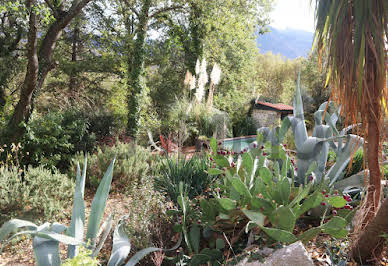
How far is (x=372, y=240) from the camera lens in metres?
1.57

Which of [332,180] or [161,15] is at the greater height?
[161,15]

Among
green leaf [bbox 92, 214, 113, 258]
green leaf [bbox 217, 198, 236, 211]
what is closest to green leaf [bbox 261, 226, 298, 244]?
green leaf [bbox 217, 198, 236, 211]

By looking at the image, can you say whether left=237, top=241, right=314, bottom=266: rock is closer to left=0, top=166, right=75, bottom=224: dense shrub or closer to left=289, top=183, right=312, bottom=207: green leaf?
left=289, top=183, right=312, bottom=207: green leaf

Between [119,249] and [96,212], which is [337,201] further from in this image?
[96,212]

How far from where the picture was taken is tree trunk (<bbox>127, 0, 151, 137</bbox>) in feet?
25.3

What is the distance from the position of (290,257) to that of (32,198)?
2829 mm

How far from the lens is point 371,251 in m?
1.61

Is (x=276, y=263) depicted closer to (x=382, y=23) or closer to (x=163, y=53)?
(x=382, y=23)

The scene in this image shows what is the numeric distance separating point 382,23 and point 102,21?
1282 cm

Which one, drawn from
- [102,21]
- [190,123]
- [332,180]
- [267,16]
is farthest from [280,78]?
[332,180]

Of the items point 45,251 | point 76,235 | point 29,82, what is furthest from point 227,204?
point 29,82

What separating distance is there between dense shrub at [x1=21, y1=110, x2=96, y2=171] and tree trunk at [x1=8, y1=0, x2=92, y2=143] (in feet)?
0.67

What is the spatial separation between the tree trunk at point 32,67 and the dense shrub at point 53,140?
8.0 inches

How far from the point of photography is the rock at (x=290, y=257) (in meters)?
1.52
